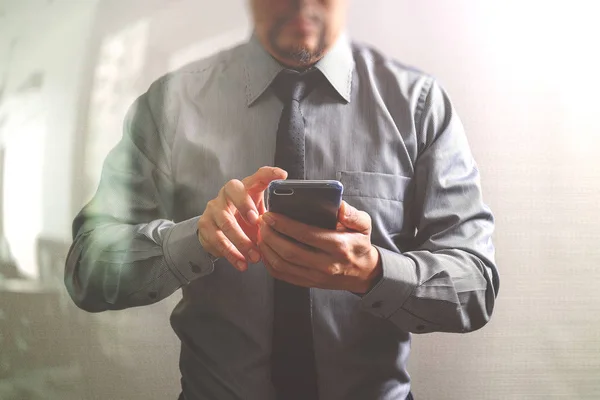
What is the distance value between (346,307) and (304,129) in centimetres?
26

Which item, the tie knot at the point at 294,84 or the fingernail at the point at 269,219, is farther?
the tie knot at the point at 294,84

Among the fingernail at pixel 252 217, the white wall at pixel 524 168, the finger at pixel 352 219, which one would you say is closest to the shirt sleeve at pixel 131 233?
the fingernail at pixel 252 217

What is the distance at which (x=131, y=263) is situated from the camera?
786 mm

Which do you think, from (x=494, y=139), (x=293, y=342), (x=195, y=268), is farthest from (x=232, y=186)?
(x=494, y=139)

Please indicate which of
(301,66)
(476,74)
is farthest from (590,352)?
(301,66)

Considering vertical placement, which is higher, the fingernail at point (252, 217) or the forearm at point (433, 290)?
the fingernail at point (252, 217)

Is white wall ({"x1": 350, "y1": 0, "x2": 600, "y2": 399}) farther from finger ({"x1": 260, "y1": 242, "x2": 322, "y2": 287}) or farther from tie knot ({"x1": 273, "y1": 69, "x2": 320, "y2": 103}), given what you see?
finger ({"x1": 260, "y1": 242, "x2": 322, "y2": 287})

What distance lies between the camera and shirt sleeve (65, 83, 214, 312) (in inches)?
30.6

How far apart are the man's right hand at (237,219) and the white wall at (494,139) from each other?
16 cm

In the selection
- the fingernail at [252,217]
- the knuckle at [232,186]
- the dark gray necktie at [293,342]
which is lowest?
the dark gray necktie at [293,342]

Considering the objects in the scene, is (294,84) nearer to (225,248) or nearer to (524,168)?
(225,248)

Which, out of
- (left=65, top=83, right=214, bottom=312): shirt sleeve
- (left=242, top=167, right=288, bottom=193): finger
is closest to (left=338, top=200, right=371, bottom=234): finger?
(left=242, top=167, right=288, bottom=193): finger

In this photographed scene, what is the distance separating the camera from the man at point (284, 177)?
77 cm

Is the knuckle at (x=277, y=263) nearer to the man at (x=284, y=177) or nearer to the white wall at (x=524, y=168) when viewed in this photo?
the man at (x=284, y=177)
